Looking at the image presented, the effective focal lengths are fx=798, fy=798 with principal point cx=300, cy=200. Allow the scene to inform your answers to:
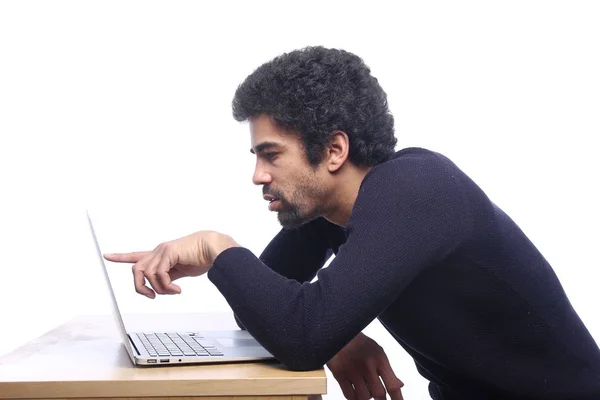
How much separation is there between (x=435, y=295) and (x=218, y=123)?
1649 mm

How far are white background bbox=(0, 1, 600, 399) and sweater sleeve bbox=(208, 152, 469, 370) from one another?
155 cm

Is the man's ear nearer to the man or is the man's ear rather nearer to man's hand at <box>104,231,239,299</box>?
the man

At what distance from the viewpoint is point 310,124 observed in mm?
1455

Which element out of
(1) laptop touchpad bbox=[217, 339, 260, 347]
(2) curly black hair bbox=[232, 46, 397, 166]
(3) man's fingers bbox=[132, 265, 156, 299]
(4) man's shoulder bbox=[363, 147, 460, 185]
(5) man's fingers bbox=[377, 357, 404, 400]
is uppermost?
(2) curly black hair bbox=[232, 46, 397, 166]

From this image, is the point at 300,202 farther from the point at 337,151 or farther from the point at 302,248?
the point at 302,248

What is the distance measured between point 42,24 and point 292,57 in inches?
68.8

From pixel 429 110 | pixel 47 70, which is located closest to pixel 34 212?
pixel 47 70

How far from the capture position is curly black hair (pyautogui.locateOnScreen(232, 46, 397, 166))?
57.6 inches

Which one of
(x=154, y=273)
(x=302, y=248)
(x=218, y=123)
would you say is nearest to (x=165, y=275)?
(x=154, y=273)

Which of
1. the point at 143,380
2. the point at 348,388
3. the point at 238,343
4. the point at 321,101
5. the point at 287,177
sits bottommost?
the point at 348,388

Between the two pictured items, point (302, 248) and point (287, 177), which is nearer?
point (287, 177)

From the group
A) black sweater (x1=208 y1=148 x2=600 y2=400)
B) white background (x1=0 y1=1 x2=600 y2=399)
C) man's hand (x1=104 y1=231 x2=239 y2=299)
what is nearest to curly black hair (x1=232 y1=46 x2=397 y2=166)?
black sweater (x1=208 y1=148 x2=600 y2=400)

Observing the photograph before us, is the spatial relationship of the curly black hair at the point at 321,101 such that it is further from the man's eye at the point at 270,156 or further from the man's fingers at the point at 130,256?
the man's fingers at the point at 130,256

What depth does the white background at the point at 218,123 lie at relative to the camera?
275 centimetres
